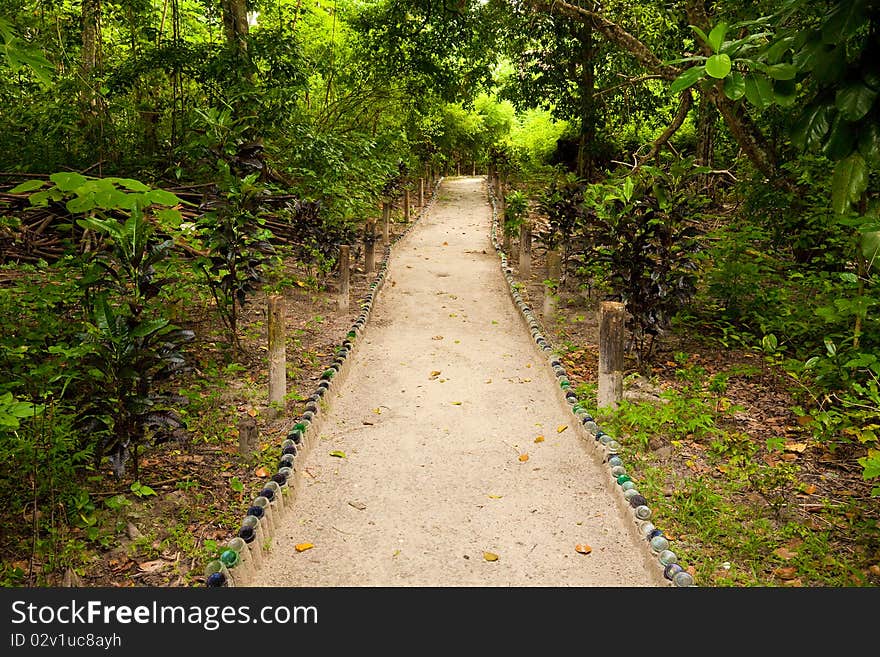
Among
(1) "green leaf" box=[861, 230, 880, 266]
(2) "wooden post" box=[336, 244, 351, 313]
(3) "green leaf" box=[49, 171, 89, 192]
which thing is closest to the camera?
(1) "green leaf" box=[861, 230, 880, 266]

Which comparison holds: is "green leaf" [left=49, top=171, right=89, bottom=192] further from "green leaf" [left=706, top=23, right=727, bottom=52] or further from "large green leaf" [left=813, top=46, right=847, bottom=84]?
"large green leaf" [left=813, top=46, right=847, bottom=84]

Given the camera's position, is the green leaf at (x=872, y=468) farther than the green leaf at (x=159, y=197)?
No

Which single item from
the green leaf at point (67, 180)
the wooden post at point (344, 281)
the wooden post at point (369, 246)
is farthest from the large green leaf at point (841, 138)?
the wooden post at point (369, 246)

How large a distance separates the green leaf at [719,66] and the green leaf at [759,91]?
20 centimetres

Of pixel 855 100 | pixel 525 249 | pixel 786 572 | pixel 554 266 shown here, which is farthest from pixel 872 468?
pixel 525 249

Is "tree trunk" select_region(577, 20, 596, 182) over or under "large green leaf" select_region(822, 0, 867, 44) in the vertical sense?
over

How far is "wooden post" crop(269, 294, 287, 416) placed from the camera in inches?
196

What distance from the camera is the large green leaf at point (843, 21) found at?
69.9 inches

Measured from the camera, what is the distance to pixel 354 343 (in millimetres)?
6688

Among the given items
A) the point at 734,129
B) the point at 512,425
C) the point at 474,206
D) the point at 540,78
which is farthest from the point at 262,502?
the point at 474,206

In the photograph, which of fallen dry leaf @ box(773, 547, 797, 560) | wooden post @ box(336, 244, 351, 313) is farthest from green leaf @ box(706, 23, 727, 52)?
wooden post @ box(336, 244, 351, 313)

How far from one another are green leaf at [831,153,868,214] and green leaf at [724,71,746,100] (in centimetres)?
41

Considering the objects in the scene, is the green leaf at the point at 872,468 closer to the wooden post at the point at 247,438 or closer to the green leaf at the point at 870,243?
the green leaf at the point at 870,243

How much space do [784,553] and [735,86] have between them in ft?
7.98
